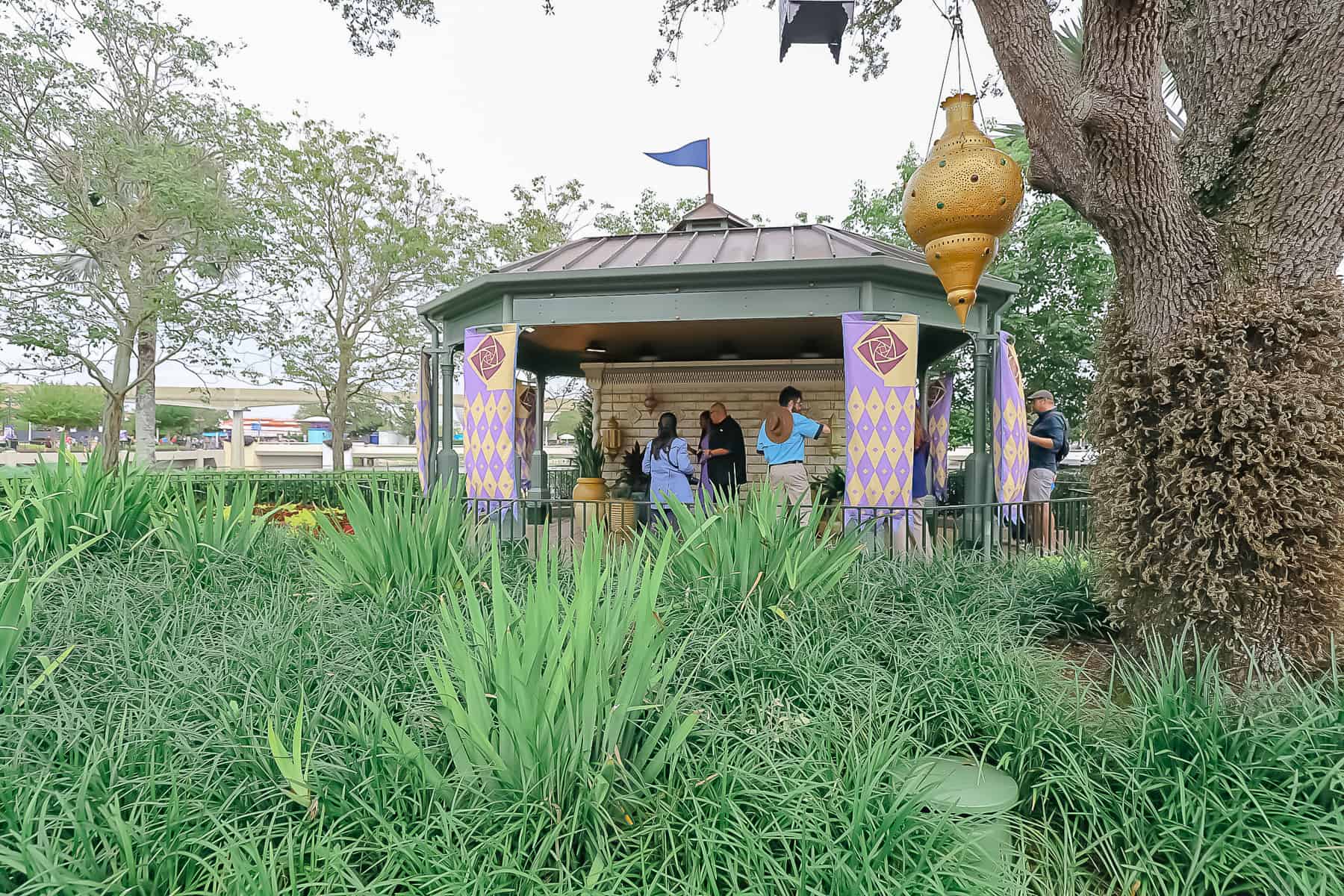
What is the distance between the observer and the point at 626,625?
220 centimetres

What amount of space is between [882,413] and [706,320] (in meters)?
2.05

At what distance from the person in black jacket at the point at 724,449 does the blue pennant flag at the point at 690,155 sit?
334cm

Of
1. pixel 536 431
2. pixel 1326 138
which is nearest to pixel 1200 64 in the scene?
pixel 1326 138

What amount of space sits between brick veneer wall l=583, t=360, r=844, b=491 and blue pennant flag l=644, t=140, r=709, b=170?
3304mm

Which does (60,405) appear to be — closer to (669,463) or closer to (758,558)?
(669,463)

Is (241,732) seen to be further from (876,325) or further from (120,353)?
(120,353)

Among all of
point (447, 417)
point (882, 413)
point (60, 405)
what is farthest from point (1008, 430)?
point (60, 405)

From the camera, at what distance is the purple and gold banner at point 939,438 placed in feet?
34.8

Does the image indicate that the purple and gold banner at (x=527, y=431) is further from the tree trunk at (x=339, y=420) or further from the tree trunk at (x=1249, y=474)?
the tree trunk at (x=1249, y=474)

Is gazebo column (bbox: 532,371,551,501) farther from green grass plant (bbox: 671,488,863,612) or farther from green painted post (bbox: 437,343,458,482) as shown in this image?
green grass plant (bbox: 671,488,863,612)

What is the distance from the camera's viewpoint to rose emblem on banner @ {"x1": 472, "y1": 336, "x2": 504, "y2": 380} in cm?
701

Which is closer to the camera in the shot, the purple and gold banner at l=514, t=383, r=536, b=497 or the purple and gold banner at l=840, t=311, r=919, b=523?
the purple and gold banner at l=840, t=311, r=919, b=523

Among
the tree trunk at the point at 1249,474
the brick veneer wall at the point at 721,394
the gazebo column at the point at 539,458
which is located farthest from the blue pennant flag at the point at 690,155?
the tree trunk at the point at 1249,474

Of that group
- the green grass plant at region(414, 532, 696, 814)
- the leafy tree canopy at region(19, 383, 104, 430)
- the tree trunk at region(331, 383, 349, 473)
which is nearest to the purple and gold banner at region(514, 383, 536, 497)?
the tree trunk at region(331, 383, 349, 473)
